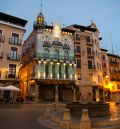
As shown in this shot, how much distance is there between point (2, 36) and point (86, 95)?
2762 centimetres

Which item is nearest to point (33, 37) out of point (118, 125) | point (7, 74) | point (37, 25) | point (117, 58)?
point (37, 25)

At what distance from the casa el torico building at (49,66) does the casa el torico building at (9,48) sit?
4264 mm

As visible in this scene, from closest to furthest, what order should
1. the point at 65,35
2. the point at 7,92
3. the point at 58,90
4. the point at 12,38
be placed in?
the point at 7,92
the point at 12,38
the point at 58,90
the point at 65,35

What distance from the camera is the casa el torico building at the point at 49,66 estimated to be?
4053 centimetres

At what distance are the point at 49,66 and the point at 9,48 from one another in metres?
9.31

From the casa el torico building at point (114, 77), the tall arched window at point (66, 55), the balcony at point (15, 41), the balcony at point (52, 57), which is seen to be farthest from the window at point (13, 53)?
the casa el torico building at point (114, 77)

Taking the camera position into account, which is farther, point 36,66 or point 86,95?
point 36,66

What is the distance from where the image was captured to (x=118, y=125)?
9.86m

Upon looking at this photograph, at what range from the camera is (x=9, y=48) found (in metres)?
37.9

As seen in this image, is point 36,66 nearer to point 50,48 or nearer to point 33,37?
point 50,48

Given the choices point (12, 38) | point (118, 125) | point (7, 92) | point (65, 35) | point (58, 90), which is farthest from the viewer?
point (65, 35)

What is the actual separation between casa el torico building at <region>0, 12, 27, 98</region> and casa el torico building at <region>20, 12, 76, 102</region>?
4.26 metres

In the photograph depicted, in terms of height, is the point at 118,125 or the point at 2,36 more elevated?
the point at 2,36

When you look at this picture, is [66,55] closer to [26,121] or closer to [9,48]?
[9,48]
